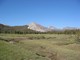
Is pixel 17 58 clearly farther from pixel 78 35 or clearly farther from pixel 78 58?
pixel 78 35

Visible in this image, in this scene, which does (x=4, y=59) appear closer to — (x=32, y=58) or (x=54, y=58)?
(x=32, y=58)

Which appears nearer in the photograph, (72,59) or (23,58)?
(23,58)

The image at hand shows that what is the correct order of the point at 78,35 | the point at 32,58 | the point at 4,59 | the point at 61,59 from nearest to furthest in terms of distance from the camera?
the point at 4,59
the point at 32,58
the point at 61,59
the point at 78,35

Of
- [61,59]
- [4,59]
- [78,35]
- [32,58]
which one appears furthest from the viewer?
[78,35]

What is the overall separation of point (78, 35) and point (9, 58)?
1688 inches

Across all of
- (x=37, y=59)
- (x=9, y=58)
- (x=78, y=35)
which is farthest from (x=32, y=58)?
(x=78, y=35)

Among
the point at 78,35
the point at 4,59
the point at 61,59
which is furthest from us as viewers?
the point at 78,35

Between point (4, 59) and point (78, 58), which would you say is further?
point (78, 58)

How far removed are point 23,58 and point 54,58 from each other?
16.5 feet

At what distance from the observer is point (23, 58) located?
2117cm

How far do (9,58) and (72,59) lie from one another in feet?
24.9

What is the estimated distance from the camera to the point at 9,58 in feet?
68.1

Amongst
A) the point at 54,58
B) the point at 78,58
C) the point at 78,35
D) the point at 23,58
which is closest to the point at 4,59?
the point at 23,58

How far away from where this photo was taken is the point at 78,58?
2347 centimetres
